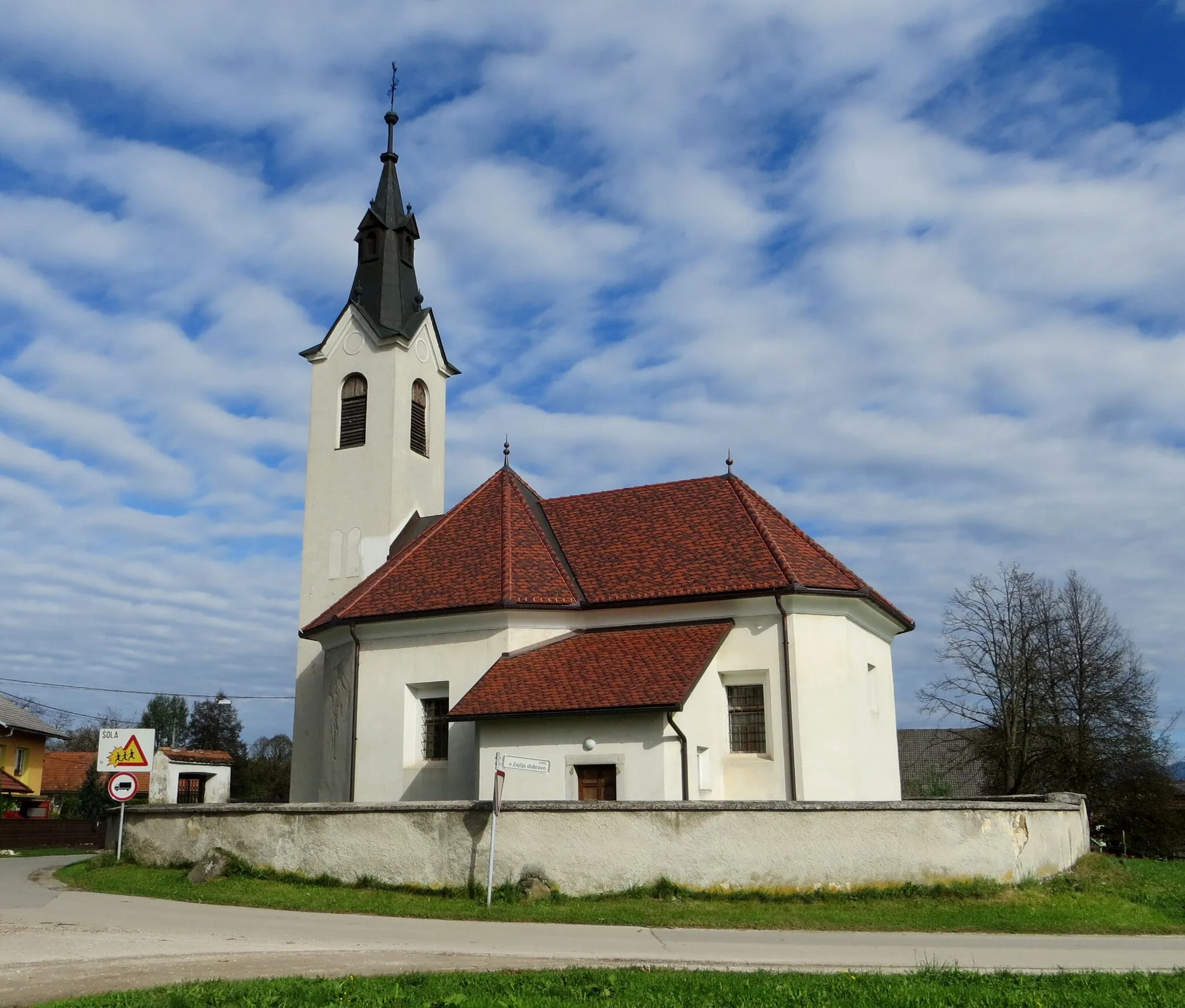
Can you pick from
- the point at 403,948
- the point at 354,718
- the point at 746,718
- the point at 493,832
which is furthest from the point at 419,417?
the point at 403,948

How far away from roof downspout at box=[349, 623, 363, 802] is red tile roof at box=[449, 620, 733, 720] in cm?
372

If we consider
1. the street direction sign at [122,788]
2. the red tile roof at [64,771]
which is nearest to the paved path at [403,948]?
the street direction sign at [122,788]

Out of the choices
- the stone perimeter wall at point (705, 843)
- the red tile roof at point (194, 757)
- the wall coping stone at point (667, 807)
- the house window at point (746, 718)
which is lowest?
the stone perimeter wall at point (705, 843)

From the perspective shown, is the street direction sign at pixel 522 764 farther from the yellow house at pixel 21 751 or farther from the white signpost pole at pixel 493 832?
the yellow house at pixel 21 751

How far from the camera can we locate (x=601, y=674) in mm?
22016

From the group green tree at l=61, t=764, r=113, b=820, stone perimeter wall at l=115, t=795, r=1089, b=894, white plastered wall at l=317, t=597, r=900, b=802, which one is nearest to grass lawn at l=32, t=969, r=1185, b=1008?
stone perimeter wall at l=115, t=795, r=1089, b=894

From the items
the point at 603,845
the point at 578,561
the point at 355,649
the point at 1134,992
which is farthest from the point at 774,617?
the point at 1134,992

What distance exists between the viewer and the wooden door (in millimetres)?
20891

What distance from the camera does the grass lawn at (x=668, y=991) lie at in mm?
8656

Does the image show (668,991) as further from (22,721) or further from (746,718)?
(22,721)

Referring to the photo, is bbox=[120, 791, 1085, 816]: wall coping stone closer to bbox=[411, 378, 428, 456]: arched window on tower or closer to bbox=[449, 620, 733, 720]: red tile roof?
bbox=[449, 620, 733, 720]: red tile roof

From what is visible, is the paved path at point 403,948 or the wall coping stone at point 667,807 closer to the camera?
the paved path at point 403,948

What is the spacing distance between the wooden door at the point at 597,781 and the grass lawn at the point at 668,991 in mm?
10761

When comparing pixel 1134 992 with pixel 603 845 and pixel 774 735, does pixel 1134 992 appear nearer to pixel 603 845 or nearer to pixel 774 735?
pixel 603 845
